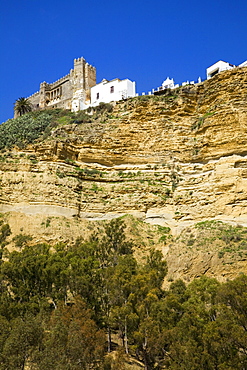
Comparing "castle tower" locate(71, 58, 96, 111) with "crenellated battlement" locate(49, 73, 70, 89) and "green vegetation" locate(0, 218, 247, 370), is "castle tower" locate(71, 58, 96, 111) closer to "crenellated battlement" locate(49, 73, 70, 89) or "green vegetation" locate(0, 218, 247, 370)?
"crenellated battlement" locate(49, 73, 70, 89)

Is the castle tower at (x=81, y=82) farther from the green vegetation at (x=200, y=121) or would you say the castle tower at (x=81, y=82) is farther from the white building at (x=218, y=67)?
the green vegetation at (x=200, y=121)

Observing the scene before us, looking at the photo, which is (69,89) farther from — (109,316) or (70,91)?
(109,316)

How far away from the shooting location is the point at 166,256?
95.6 feet

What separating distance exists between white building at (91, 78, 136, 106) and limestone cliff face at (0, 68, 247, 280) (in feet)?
20.8

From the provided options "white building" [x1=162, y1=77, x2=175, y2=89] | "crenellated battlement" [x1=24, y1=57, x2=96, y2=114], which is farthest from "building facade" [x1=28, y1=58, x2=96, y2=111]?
"white building" [x1=162, y1=77, x2=175, y2=89]

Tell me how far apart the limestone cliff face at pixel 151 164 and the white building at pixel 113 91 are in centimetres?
634

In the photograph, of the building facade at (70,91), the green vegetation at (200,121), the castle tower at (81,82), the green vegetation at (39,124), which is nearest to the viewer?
the green vegetation at (200,121)

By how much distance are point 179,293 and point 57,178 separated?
54.1ft

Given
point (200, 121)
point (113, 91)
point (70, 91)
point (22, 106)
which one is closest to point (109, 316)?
point (200, 121)

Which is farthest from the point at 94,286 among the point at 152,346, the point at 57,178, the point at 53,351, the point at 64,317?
the point at 57,178

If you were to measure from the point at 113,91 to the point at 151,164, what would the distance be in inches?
538

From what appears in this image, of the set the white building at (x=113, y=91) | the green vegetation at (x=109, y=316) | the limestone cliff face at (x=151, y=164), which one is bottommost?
the green vegetation at (x=109, y=316)

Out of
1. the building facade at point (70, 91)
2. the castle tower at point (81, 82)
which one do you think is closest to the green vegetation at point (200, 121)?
the castle tower at point (81, 82)

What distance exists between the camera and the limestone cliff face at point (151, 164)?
108 feet
